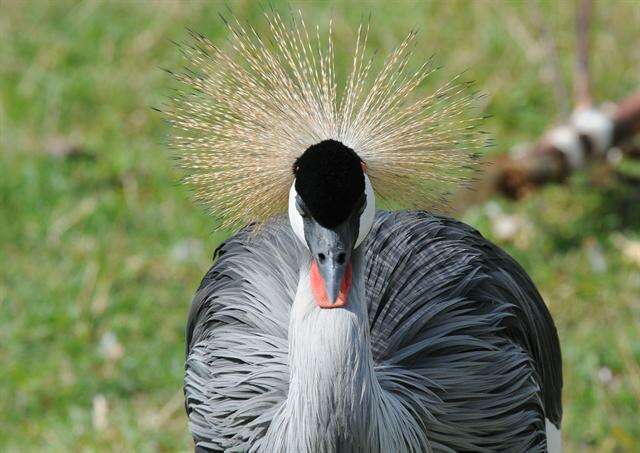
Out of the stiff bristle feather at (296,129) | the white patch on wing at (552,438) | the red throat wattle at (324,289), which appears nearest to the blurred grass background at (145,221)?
the white patch on wing at (552,438)

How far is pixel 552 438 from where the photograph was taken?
226cm

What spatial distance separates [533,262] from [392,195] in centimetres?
133

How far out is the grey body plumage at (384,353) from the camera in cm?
170

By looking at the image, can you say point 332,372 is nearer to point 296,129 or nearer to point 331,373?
point 331,373

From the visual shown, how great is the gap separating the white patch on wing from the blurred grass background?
28 centimetres

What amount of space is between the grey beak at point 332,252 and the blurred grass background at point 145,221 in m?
1.13

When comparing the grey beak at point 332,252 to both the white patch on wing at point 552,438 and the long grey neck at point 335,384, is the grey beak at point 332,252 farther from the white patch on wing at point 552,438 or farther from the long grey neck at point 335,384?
the white patch on wing at point 552,438

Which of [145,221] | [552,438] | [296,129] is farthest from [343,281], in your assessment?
[145,221]

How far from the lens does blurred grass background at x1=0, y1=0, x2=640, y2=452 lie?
2.73 m

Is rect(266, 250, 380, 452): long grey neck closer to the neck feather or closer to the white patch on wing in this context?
the neck feather

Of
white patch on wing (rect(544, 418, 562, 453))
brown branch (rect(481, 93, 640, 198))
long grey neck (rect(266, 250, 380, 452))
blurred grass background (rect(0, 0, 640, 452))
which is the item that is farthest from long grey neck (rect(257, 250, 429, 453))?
brown branch (rect(481, 93, 640, 198))

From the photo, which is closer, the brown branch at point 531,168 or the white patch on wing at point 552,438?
the white patch on wing at point 552,438

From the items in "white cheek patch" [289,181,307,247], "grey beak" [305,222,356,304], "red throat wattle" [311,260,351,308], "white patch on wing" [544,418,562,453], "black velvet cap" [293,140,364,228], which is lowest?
"white patch on wing" [544,418,562,453]

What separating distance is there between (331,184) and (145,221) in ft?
6.08
